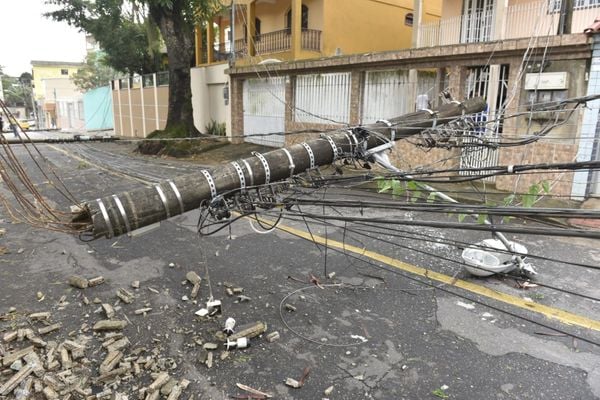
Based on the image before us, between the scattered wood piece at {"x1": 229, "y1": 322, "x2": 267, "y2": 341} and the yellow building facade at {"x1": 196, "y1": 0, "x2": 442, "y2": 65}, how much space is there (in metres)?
16.1

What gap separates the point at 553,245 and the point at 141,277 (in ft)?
19.5

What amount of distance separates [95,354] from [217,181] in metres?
1.83

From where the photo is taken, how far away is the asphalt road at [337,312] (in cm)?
348

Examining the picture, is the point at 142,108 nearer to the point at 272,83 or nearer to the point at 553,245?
the point at 272,83

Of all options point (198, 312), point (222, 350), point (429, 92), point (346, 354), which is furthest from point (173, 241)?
point (429, 92)

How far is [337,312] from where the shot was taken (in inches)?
179

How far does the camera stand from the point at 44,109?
56.4 meters

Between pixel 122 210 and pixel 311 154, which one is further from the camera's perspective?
pixel 311 154

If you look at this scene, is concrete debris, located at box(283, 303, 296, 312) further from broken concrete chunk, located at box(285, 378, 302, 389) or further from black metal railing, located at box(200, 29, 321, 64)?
black metal railing, located at box(200, 29, 321, 64)

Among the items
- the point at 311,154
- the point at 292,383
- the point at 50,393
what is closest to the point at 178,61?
the point at 311,154

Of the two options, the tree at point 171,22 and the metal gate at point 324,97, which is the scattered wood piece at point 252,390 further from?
the tree at point 171,22

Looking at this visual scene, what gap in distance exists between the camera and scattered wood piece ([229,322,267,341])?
4.02 meters

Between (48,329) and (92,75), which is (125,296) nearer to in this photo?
(48,329)

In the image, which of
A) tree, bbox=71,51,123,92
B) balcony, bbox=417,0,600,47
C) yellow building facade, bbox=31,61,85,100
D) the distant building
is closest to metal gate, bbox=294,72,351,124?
balcony, bbox=417,0,600,47
